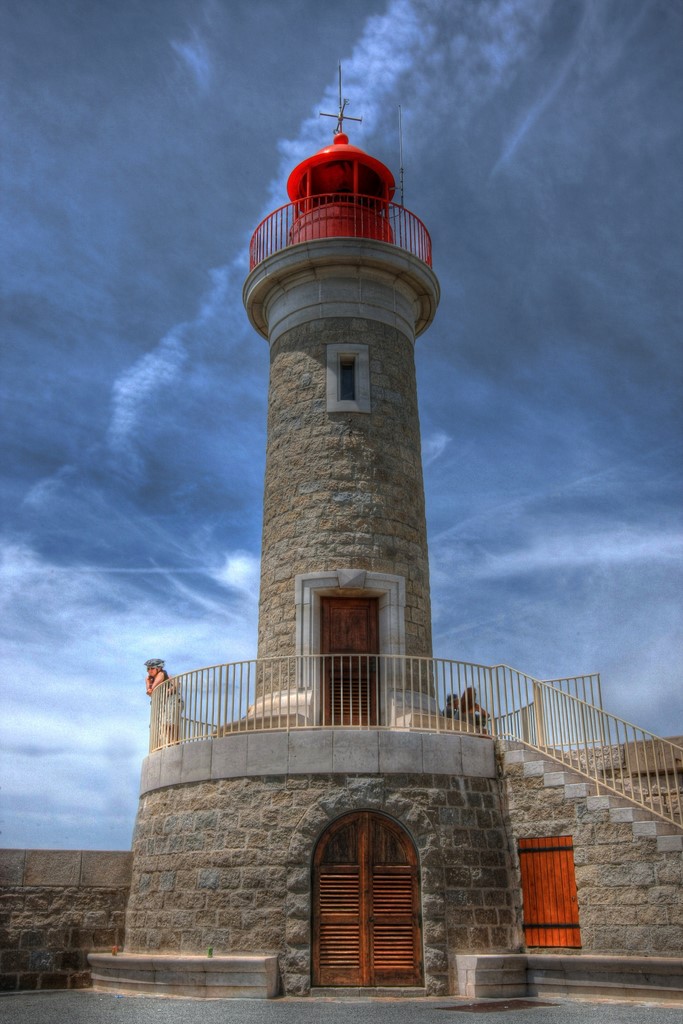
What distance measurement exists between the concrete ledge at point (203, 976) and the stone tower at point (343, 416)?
4202mm

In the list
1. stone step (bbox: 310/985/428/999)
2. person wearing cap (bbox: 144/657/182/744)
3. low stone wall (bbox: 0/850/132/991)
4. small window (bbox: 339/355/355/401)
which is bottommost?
stone step (bbox: 310/985/428/999)

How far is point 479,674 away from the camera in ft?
41.3

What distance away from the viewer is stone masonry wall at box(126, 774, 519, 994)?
1073 cm

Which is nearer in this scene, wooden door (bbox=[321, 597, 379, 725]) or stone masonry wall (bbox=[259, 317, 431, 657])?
wooden door (bbox=[321, 597, 379, 725])

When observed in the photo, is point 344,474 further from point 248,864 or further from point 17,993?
point 17,993

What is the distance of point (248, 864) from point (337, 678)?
10.2ft

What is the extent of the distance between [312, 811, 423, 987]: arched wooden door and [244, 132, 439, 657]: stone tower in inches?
120

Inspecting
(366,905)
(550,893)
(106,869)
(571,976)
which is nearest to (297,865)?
(366,905)

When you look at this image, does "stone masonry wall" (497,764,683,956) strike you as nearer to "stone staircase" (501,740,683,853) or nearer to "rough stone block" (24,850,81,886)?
"stone staircase" (501,740,683,853)

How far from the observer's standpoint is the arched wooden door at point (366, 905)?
34.8 ft

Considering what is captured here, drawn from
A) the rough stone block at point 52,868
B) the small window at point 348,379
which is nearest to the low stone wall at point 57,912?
the rough stone block at point 52,868

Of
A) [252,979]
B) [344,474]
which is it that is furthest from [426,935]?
[344,474]

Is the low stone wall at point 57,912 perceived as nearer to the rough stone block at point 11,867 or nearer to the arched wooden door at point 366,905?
the rough stone block at point 11,867

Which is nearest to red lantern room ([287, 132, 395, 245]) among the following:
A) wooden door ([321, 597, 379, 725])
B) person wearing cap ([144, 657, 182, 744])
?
wooden door ([321, 597, 379, 725])
